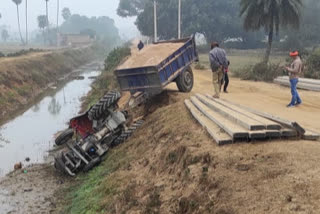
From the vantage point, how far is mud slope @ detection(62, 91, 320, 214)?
5.29 meters

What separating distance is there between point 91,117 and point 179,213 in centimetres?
708

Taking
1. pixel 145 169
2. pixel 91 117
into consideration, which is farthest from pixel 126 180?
pixel 91 117

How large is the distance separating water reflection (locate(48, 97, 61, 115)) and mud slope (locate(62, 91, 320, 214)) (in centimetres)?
1415

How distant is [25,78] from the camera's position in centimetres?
3244

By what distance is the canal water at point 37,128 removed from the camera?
15227 millimetres

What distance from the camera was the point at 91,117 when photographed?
1255cm

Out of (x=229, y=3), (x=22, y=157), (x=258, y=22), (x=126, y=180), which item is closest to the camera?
(x=126, y=180)

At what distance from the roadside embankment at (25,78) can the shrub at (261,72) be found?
14777mm

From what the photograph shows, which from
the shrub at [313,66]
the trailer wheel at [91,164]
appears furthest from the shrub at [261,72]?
the trailer wheel at [91,164]

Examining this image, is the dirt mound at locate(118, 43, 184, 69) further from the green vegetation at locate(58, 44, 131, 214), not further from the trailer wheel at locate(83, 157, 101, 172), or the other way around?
the trailer wheel at locate(83, 157, 101, 172)

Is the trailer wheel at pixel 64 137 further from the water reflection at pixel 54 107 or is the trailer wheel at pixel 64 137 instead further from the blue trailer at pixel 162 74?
the water reflection at pixel 54 107

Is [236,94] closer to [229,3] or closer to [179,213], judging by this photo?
[179,213]

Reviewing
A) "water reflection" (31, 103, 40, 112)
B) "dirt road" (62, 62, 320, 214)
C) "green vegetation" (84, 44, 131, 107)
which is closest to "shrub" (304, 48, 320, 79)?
"dirt road" (62, 62, 320, 214)

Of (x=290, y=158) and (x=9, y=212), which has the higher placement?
(x=290, y=158)
